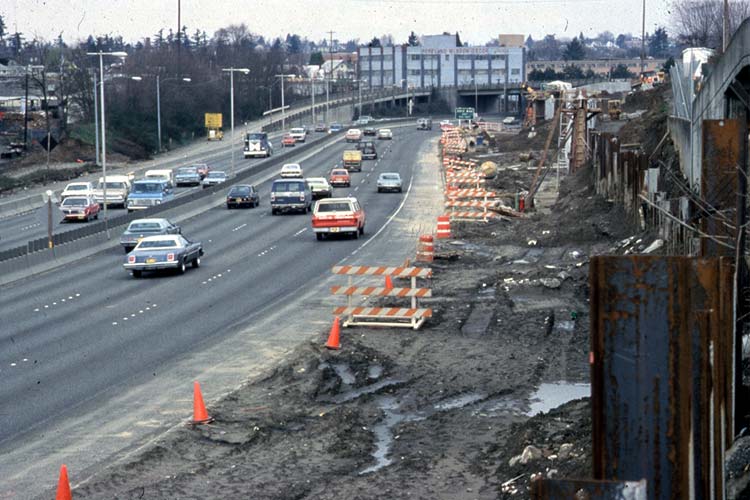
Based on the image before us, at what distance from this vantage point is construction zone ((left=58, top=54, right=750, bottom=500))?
881cm

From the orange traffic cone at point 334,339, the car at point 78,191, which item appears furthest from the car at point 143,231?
the orange traffic cone at point 334,339

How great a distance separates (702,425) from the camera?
365 inches

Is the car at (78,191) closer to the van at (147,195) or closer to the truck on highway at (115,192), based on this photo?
the truck on highway at (115,192)

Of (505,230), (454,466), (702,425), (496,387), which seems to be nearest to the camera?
(702,425)

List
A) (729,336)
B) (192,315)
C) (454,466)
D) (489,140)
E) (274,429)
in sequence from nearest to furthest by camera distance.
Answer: (729,336) < (454,466) < (274,429) < (192,315) < (489,140)

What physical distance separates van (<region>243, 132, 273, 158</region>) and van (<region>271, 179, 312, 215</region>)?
44.1 meters

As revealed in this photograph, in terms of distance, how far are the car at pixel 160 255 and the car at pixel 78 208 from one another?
69.5 feet

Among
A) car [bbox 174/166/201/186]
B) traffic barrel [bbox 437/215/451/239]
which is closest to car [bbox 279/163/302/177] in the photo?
car [bbox 174/166/201/186]

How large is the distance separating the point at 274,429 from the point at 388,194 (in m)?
53.7

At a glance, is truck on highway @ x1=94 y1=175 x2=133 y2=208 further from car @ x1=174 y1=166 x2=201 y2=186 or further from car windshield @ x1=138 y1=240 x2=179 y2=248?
car windshield @ x1=138 y1=240 x2=179 y2=248

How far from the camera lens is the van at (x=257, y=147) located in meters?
105

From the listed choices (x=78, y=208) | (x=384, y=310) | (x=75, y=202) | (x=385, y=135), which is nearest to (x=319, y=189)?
(x=75, y=202)

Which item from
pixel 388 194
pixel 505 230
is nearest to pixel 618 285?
pixel 505 230

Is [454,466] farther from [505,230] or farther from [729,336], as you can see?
[505,230]
